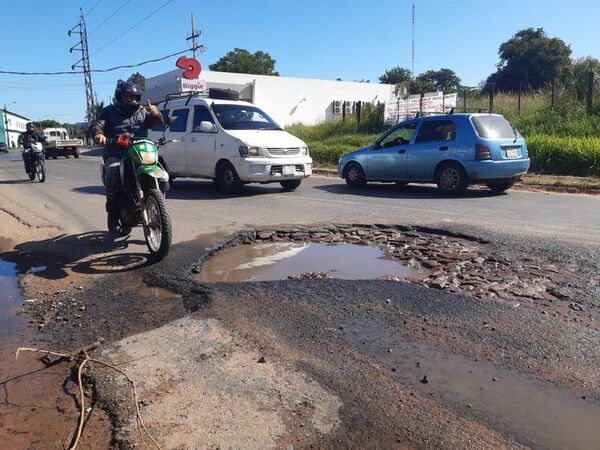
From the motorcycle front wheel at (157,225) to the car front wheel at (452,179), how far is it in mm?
6579

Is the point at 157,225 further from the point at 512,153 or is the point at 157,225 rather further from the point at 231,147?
the point at 512,153

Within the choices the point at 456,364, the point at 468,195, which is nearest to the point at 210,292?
the point at 456,364

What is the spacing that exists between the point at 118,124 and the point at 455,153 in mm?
6624

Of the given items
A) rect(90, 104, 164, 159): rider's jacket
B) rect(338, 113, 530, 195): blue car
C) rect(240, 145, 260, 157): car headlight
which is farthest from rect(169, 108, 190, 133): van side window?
rect(90, 104, 164, 159): rider's jacket

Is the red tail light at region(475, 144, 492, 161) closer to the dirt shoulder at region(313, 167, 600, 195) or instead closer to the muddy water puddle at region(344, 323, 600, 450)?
the dirt shoulder at region(313, 167, 600, 195)

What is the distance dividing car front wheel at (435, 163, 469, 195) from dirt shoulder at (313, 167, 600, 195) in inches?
84.3

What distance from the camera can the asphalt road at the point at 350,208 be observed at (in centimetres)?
725

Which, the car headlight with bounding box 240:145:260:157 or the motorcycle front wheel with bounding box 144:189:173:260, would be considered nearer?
the motorcycle front wheel with bounding box 144:189:173:260

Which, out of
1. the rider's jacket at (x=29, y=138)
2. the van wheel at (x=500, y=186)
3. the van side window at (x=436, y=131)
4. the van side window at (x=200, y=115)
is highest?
the van side window at (x=200, y=115)

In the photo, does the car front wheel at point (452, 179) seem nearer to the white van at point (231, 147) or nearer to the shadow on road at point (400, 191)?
the shadow on road at point (400, 191)

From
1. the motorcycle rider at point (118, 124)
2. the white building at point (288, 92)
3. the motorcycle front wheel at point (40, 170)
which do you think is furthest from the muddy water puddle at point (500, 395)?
the white building at point (288, 92)

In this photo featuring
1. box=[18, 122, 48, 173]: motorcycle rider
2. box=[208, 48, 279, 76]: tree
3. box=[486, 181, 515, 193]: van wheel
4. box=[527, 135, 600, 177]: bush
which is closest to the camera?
box=[486, 181, 515, 193]: van wheel

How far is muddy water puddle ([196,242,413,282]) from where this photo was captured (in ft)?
16.8

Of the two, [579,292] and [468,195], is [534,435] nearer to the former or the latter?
[579,292]
